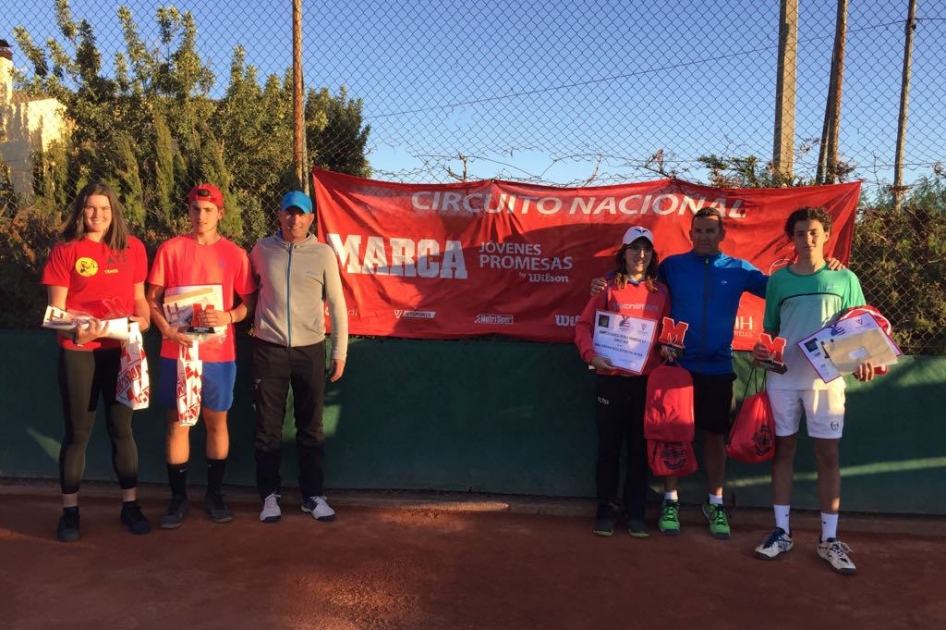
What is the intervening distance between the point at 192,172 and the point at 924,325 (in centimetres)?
621

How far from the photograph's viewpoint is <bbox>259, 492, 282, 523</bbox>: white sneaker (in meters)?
4.62

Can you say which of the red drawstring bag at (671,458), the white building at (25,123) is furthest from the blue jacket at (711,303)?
the white building at (25,123)

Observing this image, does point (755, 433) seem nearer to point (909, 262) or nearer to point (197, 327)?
point (909, 262)

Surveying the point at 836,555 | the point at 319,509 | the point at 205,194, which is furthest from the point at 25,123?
the point at 836,555

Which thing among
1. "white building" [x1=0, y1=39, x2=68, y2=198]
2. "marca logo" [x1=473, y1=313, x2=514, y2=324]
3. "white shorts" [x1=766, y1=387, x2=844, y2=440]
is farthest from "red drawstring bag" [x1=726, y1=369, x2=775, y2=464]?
"white building" [x1=0, y1=39, x2=68, y2=198]

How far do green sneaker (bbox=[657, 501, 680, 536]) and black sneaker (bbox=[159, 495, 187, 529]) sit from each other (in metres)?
3.11

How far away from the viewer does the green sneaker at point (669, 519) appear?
14.9 feet

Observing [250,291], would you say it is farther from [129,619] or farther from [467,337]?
[129,619]

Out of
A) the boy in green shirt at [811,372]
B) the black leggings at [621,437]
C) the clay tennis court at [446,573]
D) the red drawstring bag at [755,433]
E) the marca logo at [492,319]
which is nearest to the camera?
the clay tennis court at [446,573]

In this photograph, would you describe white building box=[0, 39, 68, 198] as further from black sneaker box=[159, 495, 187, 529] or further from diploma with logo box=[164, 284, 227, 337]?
black sneaker box=[159, 495, 187, 529]

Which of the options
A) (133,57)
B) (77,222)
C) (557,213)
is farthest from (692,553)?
(133,57)

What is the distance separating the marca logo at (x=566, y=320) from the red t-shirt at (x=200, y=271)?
2214 mm

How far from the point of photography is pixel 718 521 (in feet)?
14.9

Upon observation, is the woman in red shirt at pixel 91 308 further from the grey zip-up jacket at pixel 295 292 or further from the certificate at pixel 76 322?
the grey zip-up jacket at pixel 295 292
